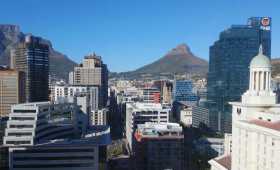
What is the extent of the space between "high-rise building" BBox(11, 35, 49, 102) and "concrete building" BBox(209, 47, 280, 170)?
321 feet

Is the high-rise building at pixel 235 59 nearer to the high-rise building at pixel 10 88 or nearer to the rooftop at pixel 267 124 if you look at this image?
the high-rise building at pixel 10 88

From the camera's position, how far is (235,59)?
121625 millimetres

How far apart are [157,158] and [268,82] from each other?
106ft

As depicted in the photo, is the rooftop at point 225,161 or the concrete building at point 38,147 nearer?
the rooftop at point 225,161

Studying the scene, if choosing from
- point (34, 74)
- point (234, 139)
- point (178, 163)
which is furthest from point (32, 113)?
point (34, 74)

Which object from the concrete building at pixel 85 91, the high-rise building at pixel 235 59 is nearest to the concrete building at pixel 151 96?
Result: the concrete building at pixel 85 91

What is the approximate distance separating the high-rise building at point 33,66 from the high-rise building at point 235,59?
57778mm

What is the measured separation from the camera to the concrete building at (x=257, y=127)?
32.8 meters

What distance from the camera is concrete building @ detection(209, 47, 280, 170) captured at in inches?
1293

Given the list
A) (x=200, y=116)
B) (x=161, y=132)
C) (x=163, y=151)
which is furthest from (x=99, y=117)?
(x=163, y=151)

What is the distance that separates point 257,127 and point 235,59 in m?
89.9

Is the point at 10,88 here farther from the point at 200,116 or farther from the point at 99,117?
the point at 200,116

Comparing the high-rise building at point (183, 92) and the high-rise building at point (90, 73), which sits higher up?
the high-rise building at point (90, 73)

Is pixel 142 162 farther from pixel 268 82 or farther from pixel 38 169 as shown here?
pixel 268 82
